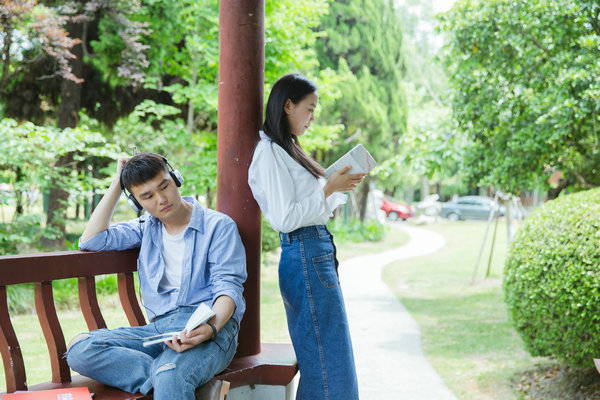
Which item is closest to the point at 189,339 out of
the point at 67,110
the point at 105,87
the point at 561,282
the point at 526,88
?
the point at 561,282

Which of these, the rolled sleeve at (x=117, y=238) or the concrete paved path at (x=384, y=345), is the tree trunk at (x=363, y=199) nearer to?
the concrete paved path at (x=384, y=345)

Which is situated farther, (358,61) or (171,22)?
(358,61)

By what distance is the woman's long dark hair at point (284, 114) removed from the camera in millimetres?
2758

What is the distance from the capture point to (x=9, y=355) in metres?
2.51

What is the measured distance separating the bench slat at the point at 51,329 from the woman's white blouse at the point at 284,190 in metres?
1.00

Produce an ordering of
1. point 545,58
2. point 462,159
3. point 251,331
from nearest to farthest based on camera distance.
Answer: point 251,331 < point 545,58 < point 462,159

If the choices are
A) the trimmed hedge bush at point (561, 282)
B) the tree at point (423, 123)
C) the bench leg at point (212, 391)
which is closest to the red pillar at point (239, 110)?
the bench leg at point (212, 391)

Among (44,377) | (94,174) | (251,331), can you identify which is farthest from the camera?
(94,174)

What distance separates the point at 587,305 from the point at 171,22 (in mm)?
7161

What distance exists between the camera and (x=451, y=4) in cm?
662

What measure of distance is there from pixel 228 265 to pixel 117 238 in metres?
0.59

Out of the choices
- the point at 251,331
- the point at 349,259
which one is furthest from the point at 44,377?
the point at 349,259

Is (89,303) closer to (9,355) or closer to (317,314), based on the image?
(9,355)

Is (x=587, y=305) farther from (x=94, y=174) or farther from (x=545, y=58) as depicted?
(x=94, y=174)
